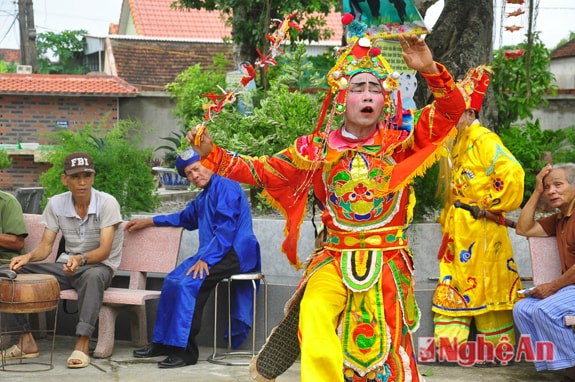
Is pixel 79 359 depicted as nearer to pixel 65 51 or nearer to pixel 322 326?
pixel 322 326

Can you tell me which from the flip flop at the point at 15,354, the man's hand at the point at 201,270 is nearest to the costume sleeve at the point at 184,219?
the man's hand at the point at 201,270

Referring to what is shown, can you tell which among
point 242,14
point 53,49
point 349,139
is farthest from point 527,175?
point 53,49

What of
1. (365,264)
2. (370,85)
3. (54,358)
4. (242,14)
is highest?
(242,14)

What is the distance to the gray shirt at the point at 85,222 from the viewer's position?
720cm

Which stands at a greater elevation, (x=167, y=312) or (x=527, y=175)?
(x=527, y=175)

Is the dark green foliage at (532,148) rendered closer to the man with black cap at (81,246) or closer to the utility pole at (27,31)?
the man with black cap at (81,246)

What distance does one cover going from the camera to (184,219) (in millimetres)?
7348

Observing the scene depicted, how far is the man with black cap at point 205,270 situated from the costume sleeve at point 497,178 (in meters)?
1.71

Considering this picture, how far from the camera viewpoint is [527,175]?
988 centimetres

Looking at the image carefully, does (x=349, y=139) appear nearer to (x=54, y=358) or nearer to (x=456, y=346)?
(x=456, y=346)

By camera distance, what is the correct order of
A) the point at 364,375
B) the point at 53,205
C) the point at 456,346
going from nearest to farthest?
the point at 364,375 → the point at 456,346 → the point at 53,205

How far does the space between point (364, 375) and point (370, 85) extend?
4.97ft

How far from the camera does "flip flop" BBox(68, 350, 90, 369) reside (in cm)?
676

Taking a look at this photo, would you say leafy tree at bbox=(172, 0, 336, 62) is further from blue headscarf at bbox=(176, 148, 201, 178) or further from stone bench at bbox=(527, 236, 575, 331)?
stone bench at bbox=(527, 236, 575, 331)
